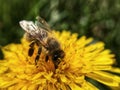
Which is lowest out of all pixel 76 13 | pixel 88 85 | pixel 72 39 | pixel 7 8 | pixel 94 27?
pixel 88 85

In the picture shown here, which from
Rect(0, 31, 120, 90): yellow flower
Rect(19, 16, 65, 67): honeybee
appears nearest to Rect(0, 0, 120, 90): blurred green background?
Rect(0, 31, 120, 90): yellow flower

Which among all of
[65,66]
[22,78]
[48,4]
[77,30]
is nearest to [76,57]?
[65,66]

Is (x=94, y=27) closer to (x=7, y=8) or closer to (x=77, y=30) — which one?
(x=77, y=30)

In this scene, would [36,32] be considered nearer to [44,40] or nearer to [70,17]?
[44,40]

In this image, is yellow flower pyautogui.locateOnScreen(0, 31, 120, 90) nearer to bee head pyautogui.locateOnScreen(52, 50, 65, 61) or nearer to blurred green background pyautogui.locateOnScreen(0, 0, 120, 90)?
bee head pyautogui.locateOnScreen(52, 50, 65, 61)

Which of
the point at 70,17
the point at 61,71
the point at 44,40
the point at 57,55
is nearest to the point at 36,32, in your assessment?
the point at 44,40
